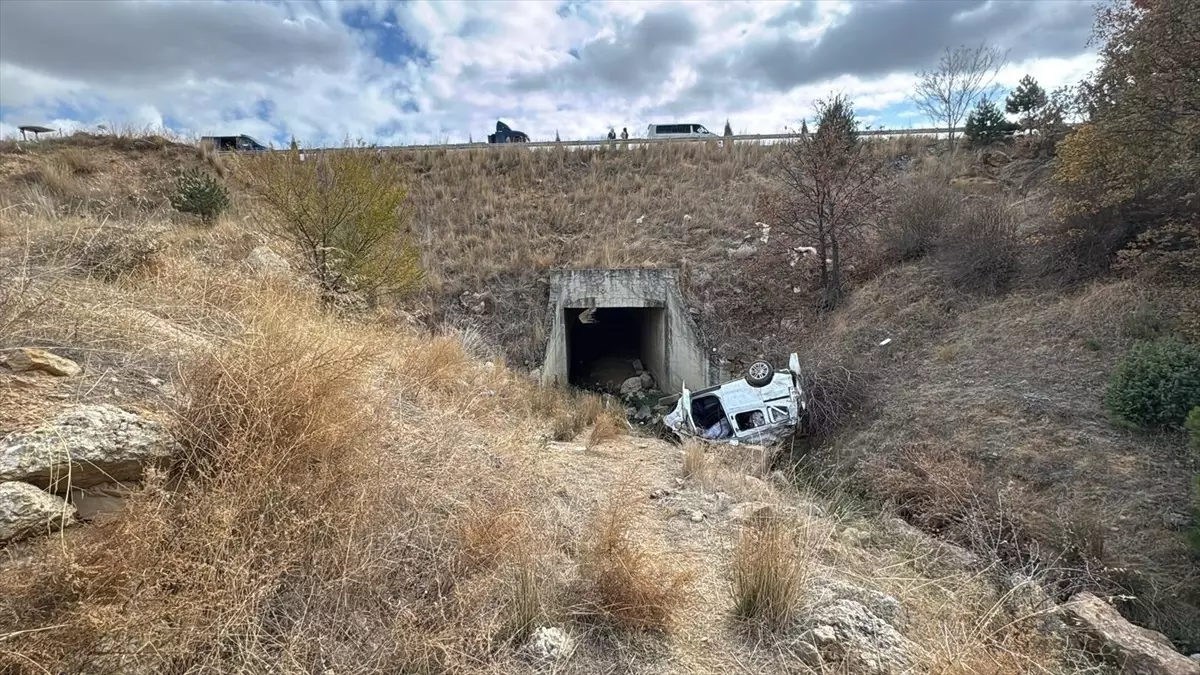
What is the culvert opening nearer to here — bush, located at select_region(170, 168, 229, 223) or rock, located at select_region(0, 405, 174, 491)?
bush, located at select_region(170, 168, 229, 223)

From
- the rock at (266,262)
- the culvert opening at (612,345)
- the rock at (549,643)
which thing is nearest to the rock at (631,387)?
the culvert opening at (612,345)

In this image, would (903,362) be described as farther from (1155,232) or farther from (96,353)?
(96,353)

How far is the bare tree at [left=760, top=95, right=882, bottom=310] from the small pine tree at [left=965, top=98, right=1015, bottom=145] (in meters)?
5.91

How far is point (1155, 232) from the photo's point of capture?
742 cm

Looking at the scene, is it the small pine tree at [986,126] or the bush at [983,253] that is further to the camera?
the small pine tree at [986,126]

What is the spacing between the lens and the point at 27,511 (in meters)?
2.30

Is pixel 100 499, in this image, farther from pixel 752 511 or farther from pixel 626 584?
pixel 752 511

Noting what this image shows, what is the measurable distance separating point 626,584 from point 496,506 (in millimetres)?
961

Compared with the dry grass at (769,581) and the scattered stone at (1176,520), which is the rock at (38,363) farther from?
the scattered stone at (1176,520)

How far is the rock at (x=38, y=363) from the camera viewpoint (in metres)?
2.86

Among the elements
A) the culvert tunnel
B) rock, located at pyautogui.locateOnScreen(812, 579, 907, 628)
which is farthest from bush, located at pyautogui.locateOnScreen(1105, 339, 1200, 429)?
the culvert tunnel

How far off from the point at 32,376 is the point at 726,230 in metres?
13.3

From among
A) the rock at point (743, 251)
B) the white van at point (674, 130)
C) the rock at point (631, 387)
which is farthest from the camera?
the white van at point (674, 130)

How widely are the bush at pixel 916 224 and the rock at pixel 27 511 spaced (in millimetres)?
12741
